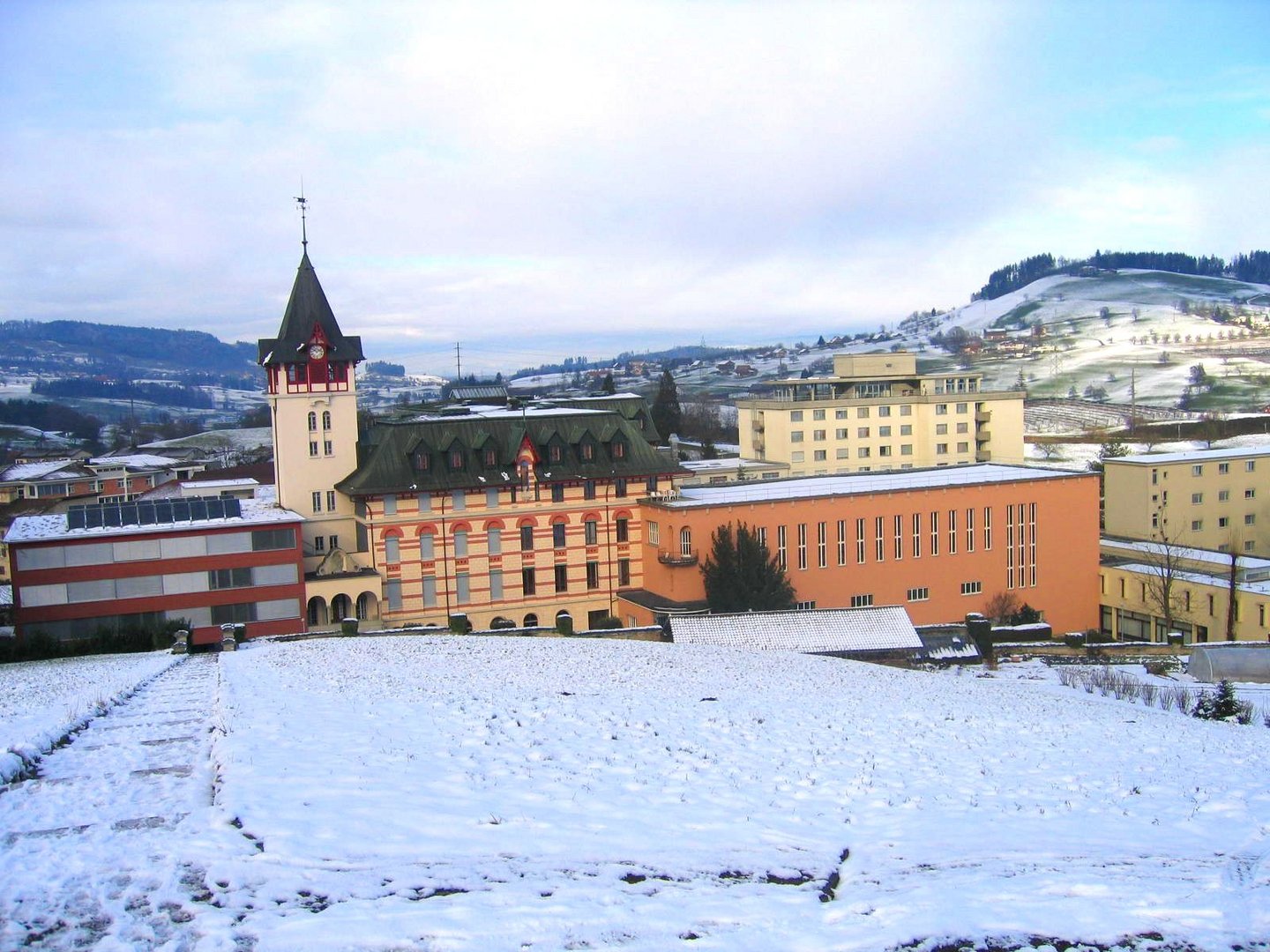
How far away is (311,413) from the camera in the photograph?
50000 millimetres

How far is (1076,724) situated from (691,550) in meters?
27.8

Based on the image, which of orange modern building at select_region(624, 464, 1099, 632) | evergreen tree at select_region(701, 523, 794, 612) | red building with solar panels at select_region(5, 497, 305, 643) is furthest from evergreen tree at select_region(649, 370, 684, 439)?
red building with solar panels at select_region(5, 497, 305, 643)

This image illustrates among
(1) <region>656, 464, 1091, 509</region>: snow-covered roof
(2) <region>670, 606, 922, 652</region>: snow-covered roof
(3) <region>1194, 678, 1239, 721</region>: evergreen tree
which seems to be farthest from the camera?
(1) <region>656, 464, 1091, 509</region>: snow-covered roof

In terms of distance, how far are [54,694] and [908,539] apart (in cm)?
3752

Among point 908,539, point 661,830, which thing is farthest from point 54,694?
point 908,539

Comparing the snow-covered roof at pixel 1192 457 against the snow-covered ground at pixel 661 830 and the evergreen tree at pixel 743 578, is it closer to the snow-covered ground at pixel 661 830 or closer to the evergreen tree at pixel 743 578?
the evergreen tree at pixel 743 578

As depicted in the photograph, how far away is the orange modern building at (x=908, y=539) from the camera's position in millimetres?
48125

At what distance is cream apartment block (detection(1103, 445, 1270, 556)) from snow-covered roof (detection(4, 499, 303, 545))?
4780 centimetres

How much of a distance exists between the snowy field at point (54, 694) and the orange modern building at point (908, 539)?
22.8 m

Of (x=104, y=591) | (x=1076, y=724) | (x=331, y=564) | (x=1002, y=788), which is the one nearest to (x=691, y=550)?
(x=331, y=564)

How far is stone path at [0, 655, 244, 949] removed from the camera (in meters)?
9.28

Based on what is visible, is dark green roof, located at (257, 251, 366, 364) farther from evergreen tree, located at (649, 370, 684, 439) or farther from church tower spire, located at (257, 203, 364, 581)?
evergreen tree, located at (649, 370, 684, 439)

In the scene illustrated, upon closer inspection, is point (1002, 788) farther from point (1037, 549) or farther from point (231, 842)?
point (1037, 549)

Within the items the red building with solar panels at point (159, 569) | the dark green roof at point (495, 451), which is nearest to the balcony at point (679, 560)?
the dark green roof at point (495, 451)
